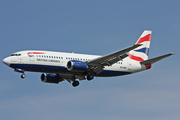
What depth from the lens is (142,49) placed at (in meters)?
56.5

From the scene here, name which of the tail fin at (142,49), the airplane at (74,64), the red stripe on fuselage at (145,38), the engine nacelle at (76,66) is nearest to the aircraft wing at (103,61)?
the airplane at (74,64)

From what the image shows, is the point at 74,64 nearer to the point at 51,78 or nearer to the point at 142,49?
the point at 51,78

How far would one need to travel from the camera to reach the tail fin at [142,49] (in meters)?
55.1

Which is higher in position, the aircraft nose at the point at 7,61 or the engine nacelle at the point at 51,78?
the aircraft nose at the point at 7,61

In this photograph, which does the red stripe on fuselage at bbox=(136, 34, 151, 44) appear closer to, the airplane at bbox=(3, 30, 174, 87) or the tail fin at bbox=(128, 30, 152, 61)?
the tail fin at bbox=(128, 30, 152, 61)

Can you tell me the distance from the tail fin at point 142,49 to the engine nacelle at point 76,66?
10219mm

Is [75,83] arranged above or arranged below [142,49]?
below

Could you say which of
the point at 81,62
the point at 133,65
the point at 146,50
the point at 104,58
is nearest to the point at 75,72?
the point at 81,62

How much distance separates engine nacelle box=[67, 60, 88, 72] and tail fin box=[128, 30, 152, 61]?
10.2 m

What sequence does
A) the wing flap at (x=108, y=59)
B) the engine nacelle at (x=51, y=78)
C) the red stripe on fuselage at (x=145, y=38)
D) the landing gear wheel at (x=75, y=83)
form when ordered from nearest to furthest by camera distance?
the wing flap at (x=108, y=59) < the engine nacelle at (x=51, y=78) < the landing gear wheel at (x=75, y=83) < the red stripe on fuselage at (x=145, y=38)

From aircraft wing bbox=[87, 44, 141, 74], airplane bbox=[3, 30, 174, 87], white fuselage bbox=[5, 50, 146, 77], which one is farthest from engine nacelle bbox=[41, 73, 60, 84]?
aircraft wing bbox=[87, 44, 141, 74]

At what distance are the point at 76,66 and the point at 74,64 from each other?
403mm

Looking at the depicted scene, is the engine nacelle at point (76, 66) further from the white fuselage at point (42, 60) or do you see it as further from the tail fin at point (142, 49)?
the tail fin at point (142, 49)

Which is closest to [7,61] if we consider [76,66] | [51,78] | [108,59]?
[51,78]
